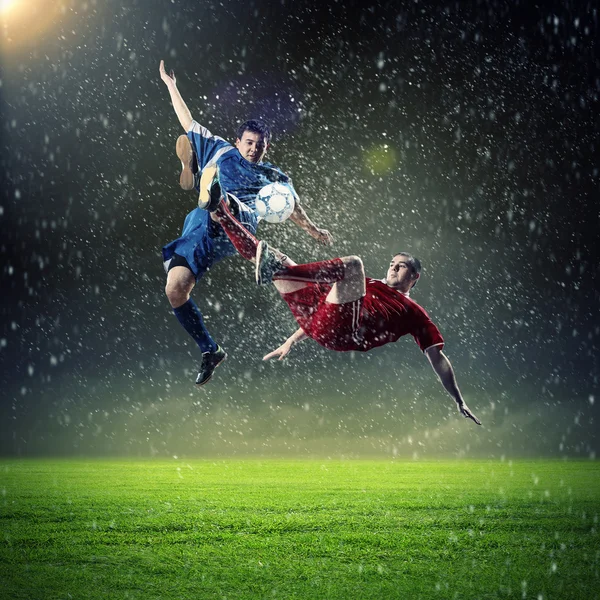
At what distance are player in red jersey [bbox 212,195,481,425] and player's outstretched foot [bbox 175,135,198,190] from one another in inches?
21.4

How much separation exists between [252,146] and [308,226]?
90 centimetres

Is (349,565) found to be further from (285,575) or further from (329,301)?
(329,301)

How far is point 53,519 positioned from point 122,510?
1.72 m

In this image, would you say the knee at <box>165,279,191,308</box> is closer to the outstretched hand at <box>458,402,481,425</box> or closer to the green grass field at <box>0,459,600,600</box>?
the outstretched hand at <box>458,402,481,425</box>

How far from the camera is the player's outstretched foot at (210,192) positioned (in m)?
4.46

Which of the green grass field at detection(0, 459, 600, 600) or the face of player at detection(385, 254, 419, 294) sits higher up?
the face of player at detection(385, 254, 419, 294)

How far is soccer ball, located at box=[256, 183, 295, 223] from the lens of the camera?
493cm

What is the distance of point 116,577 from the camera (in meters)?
8.04

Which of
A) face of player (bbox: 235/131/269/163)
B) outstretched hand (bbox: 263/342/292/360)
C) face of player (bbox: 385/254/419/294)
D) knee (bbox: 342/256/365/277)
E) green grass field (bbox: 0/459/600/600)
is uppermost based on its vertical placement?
face of player (bbox: 235/131/269/163)

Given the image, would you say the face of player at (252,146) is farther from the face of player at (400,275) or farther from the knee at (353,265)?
the face of player at (400,275)

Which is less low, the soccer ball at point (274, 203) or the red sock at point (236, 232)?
the soccer ball at point (274, 203)

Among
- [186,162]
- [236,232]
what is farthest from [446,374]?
[186,162]

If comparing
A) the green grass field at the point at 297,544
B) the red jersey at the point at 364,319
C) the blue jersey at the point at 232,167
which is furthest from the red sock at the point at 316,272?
the green grass field at the point at 297,544

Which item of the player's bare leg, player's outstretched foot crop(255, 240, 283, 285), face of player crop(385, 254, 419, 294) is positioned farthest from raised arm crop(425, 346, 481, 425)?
the player's bare leg
